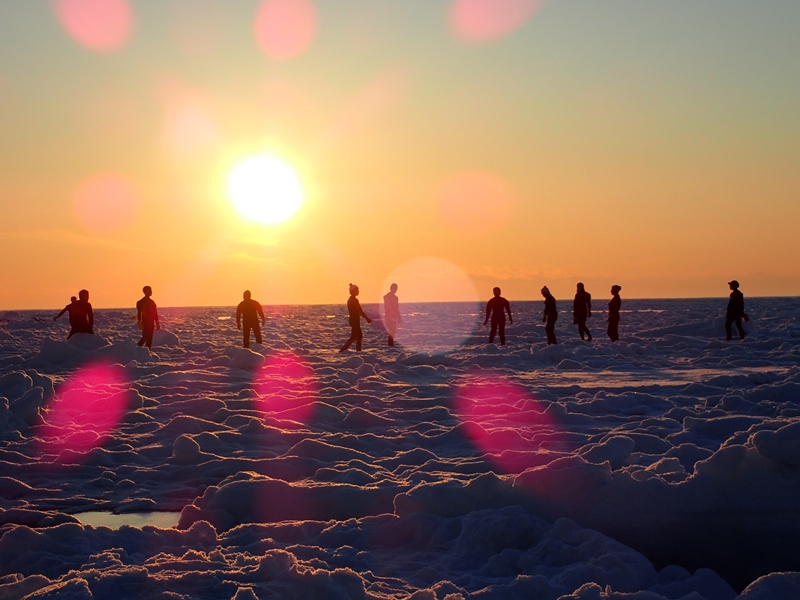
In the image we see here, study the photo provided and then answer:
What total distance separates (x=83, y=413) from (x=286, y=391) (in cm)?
334

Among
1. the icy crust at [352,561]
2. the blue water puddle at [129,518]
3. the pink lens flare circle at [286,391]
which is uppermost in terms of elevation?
the pink lens flare circle at [286,391]

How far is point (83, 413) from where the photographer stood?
11.2 meters

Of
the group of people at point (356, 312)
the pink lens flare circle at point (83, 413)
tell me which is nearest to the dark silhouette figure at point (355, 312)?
the group of people at point (356, 312)

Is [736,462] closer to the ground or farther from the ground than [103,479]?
farther from the ground

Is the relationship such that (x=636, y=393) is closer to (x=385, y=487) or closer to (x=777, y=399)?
(x=777, y=399)

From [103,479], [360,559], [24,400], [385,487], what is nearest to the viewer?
[360,559]

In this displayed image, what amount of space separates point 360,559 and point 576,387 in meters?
9.65

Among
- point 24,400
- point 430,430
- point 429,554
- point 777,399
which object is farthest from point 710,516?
point 24,400

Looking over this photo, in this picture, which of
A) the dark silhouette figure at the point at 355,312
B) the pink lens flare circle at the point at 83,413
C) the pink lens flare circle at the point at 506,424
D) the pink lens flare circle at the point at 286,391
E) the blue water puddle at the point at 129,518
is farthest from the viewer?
the dark silhouette figure at the point at 355,312

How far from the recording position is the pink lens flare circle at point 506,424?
25.3ft

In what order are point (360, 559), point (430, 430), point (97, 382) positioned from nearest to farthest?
point (360, 559) < point (430, 430) < point (97, 382)

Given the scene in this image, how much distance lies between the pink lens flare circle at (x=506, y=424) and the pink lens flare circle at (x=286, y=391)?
87.9 inches

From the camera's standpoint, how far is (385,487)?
6.39 metres

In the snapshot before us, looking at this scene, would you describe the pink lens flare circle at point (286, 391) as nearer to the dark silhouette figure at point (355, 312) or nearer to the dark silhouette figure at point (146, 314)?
the dark silhouette figure at point (355, 312)
